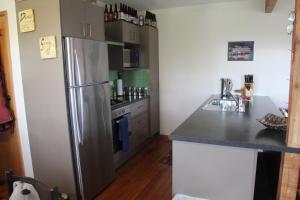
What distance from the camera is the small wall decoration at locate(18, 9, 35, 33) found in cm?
209

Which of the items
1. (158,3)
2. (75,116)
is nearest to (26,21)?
(75,116)

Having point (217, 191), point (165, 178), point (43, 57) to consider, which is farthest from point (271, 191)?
point (43, 57)

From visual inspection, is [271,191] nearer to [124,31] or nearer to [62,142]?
[62,142]

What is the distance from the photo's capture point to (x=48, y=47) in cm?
203

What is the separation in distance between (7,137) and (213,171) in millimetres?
2457

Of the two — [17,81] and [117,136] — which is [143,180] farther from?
[17,81]

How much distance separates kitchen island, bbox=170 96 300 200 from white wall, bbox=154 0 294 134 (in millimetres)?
2198

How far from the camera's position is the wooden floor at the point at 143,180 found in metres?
2.50

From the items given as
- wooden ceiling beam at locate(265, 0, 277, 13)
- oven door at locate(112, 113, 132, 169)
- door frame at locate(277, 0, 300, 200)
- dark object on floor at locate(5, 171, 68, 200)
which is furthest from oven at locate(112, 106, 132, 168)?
wooden ceiling beam at locate(265, 0, 277, 13)

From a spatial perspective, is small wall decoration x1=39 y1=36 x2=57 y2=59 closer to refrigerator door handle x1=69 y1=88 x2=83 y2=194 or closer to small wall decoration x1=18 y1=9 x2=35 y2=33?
small wall decoration x1=18 y1=9 x2=35 y2=33

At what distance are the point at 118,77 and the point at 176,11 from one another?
5.22ft

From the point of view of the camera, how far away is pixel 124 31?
329 cm

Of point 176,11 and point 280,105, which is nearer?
point 280,105

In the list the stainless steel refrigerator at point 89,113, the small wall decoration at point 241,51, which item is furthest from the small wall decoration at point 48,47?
the small wall decoration at point 241,51
